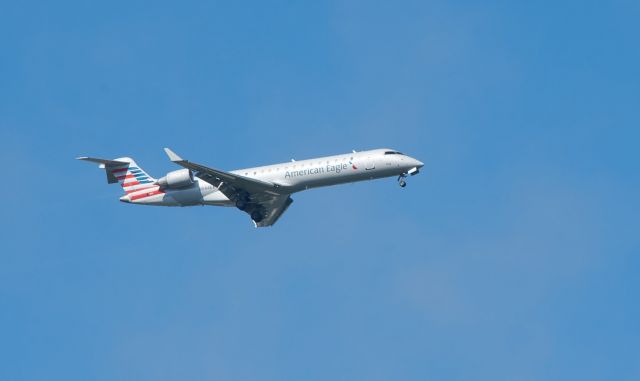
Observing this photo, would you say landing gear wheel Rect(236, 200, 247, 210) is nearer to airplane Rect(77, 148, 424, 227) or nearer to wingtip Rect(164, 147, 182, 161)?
airplane Rect(77, 148, 424, 227)

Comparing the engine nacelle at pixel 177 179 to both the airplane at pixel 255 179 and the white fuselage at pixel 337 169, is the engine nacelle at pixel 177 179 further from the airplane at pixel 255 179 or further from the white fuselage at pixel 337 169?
the white fuselage at pixel 337 169

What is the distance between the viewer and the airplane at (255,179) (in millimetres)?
55656

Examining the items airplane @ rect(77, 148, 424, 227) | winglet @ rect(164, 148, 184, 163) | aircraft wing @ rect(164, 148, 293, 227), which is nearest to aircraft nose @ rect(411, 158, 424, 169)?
airplane @ rect(77, 148, 424, 227)

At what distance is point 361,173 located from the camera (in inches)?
2192

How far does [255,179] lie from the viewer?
2221 inches

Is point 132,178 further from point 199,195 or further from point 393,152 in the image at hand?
point 393,152

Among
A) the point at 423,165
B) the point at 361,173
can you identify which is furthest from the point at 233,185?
the point at 423,165

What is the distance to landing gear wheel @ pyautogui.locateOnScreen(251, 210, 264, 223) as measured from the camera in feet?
197

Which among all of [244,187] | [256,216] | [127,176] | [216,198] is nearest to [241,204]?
[216,198]

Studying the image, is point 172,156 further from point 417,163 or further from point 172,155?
point 417,163

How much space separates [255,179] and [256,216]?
429 centimetres

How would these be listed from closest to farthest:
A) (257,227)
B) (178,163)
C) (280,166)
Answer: (178,163), (280,166), (257,227)

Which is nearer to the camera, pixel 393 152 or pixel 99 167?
pixel 393 152

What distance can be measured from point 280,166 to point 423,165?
814cm
